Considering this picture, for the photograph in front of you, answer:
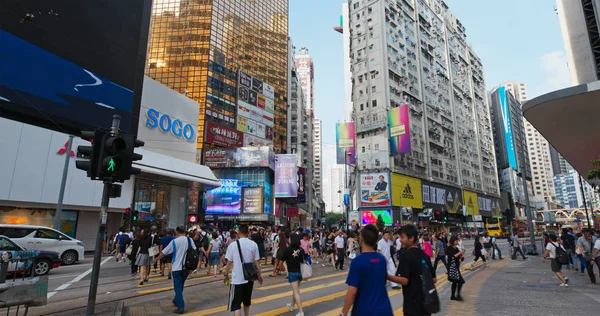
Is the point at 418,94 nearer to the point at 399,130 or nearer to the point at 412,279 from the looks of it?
the point at 399,130

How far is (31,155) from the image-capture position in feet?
70.0

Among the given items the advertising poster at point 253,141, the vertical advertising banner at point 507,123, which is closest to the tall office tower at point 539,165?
the vertical advertising banner at point 507,123

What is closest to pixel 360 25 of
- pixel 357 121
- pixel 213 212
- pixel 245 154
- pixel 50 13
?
pixel 357 121

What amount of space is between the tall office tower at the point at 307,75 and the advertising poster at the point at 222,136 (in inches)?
3529

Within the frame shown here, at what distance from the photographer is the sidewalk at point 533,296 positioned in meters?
6.93

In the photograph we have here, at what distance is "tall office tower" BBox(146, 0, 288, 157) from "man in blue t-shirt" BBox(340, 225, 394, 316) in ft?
190

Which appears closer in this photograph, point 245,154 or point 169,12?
point 245,154

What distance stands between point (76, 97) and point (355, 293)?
27513 mm

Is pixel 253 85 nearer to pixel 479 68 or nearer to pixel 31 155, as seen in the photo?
pixel 31 155

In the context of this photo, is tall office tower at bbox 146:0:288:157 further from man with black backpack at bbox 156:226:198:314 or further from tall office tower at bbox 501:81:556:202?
tall office tower at bbox 501:81:556:202

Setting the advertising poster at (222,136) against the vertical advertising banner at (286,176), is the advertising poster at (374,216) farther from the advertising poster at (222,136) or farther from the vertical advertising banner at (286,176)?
the advertising poster at (222,136)

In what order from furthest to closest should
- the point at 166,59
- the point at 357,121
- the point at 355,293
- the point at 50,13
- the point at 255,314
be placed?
the point at 166,59, the point at 357,121, the point at 50,13, the point at 255,314, the point at 355,293

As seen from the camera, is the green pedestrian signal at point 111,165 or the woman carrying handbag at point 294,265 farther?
the woman carrying handbag at point 294,265

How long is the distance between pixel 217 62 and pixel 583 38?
5921cm
